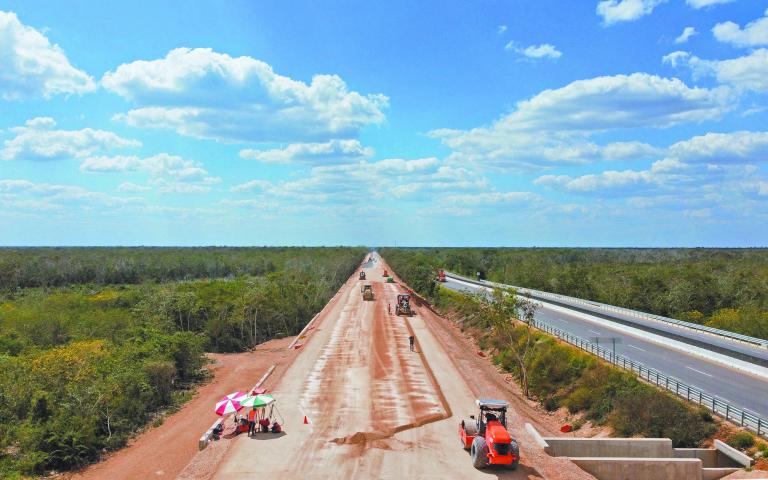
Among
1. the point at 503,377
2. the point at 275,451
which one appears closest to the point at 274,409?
the point at 275,451

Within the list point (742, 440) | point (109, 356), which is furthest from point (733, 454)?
point (109, 356)

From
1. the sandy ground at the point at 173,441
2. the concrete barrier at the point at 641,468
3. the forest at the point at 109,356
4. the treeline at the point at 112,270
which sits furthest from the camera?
the treeline at the point at 112,270

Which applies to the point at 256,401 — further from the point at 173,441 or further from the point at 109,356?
the point at 109,356

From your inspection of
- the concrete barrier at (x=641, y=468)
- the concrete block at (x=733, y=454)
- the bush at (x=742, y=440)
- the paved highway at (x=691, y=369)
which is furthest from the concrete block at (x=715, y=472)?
the paved highway at (x=691, y=369)

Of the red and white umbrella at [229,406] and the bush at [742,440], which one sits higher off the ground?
the red and white umbrella at [229,406]

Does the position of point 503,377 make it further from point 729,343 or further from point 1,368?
point 1,368

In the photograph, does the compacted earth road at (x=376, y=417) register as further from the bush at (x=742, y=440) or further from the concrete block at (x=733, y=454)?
the bush at (x=742, y=440)

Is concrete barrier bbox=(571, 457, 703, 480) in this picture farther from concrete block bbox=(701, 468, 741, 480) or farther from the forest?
the forest
